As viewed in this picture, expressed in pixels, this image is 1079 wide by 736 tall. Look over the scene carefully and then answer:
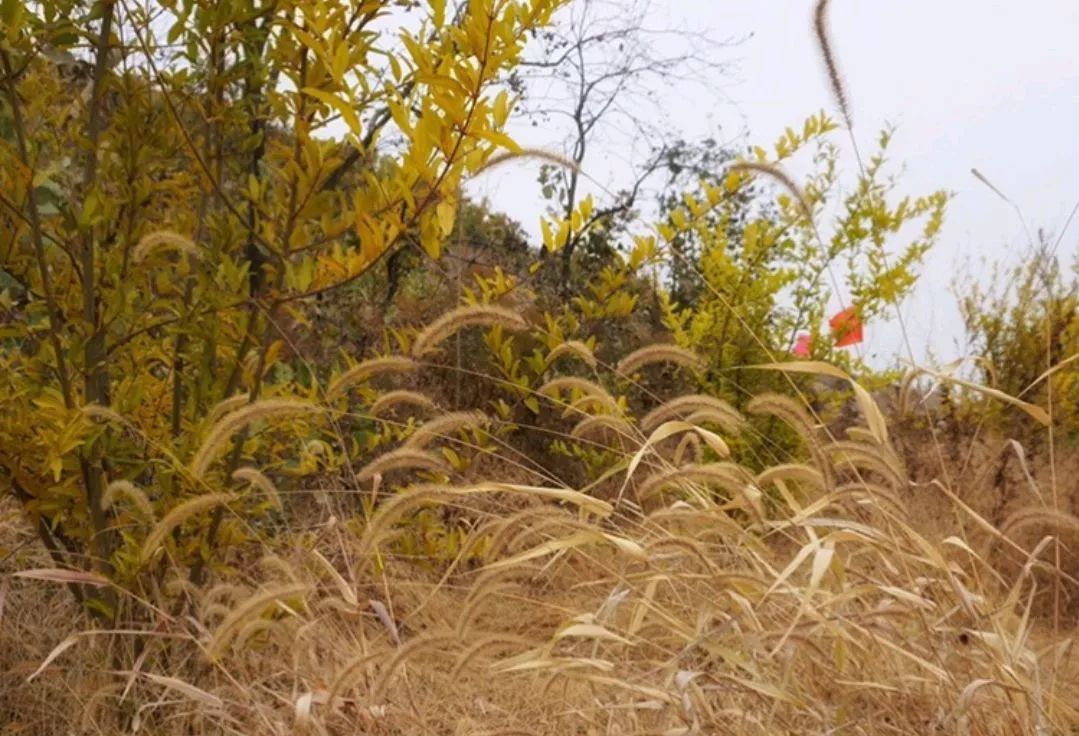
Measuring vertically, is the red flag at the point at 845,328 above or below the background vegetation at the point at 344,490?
above

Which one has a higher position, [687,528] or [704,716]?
[687,528]

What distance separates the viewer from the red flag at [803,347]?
4879 mm

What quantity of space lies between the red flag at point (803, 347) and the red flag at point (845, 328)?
0.32ft

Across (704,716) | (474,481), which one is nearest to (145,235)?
(704,716)

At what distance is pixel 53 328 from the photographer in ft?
8.18

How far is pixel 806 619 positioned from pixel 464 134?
3.15 feet

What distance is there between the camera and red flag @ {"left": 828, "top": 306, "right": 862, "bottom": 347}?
477 cm

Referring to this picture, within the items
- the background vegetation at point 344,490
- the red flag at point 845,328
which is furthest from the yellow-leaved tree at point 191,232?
the red flag at point 845,328

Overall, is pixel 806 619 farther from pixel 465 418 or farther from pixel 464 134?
pixel 464 134

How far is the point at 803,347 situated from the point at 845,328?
21 cm

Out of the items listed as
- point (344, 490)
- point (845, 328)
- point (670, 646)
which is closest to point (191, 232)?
point (344, 490)

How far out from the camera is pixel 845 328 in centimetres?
481

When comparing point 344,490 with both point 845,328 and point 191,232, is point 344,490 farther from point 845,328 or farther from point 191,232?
point 845,328

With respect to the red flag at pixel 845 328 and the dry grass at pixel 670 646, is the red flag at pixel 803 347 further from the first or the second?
the dry grass at pixel 670 646
